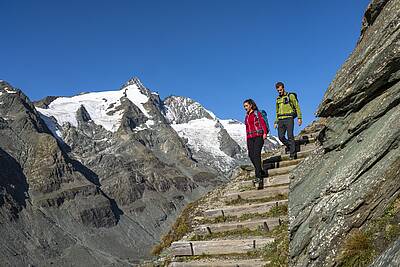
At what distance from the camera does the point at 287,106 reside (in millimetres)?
17125

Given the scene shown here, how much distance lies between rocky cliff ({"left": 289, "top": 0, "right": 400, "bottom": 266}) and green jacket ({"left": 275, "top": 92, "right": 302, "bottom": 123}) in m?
5.99

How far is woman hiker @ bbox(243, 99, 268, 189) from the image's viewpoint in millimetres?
15562

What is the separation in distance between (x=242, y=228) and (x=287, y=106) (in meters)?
5.76

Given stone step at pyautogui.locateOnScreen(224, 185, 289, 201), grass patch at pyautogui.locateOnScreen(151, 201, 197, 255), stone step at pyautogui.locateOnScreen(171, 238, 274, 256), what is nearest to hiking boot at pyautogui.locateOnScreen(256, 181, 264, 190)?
stone step at pyautogui.locateOnScreen(224, 185, 289, 201)

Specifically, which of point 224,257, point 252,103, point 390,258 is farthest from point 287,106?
→ point 390,258

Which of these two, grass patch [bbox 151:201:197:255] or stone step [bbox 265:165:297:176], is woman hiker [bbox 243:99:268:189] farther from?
grass patch [bbox 151:201:197:255]

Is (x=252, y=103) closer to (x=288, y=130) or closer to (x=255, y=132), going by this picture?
(x=255, y=132)

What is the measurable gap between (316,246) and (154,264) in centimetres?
739

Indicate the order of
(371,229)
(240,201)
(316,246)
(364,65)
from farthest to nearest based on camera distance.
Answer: (240,201) < (364,65) < (316,246) < (371,229)

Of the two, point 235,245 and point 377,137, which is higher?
point 377,137

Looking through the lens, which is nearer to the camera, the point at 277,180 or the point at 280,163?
the point at 277,180

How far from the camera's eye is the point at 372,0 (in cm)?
1080

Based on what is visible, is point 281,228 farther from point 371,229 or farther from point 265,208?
point 371,229

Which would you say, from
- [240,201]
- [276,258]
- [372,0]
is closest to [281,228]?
[276,258]
